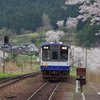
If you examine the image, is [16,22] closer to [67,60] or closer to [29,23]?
[29,23]

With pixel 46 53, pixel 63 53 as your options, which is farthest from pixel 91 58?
pixel 46 53

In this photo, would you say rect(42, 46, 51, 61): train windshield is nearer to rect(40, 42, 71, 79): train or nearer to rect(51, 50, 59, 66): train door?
rect(40, 42, 71, 79): train

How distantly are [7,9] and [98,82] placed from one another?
159 m

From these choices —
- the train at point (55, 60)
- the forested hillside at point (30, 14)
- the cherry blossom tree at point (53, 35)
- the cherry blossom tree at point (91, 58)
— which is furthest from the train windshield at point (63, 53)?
the forested hillside at point (30, 14)

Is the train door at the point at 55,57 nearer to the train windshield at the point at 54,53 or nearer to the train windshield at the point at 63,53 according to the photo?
the train windshield at the point at 54,53

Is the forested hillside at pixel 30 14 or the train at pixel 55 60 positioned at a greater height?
the forested hillside at pixel 30 14

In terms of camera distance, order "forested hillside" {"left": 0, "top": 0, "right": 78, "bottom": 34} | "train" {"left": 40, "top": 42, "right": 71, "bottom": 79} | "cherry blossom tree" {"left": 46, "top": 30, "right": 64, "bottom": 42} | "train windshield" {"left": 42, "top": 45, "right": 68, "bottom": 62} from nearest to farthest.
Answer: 1. "train" {"left": 40, "top": 42, "right": 71, "bottom": 79}
2. "train windshield" {"left": 42, "top": 45, "right": 68, "bottom": 62}
3. "cherry blossom tree" {"left": 46, "top": 30, "right": 64, "bottom": 42}
4. "forested hillside" {"left": 0, "top": 0, "right": 78, "bottom": 34}

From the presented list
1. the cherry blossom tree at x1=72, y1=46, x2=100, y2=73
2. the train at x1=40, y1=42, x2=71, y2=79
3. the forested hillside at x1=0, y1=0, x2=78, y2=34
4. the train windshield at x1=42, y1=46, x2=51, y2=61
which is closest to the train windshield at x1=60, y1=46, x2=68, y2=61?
the train at x1=40, y1=42, x2=71, y2=79

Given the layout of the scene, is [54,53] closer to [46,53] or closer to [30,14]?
[46,53]

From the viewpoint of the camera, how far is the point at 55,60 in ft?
63.6

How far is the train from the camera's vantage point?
19266 millimetres

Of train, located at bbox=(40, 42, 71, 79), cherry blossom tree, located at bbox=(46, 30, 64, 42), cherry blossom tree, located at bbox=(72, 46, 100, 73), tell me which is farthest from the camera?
cherry blossom tree, located at bbox=(46, 30, 64, 42)

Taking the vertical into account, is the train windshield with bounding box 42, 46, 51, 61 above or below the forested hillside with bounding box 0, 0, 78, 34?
below

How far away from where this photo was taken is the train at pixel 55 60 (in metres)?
19.3
